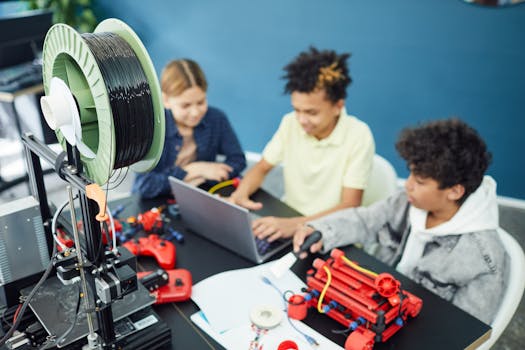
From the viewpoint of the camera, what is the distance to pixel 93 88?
36.7 inches

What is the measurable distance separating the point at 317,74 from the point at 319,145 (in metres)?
0.31

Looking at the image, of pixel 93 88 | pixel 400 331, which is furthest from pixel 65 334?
pixel 400 331

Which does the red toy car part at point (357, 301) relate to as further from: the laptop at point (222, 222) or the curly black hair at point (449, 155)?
the curly black hair at point (449, 155)

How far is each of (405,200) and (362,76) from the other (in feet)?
5.96

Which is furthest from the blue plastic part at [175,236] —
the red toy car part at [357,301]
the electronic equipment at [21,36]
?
the electronic equipment at [21,36]

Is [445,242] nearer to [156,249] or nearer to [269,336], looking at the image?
[269,336]

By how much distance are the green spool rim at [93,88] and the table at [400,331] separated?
1.56 feet

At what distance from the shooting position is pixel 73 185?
101cm

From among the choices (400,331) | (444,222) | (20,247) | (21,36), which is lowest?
(400,331)

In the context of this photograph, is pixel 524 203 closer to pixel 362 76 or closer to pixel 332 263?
pixel 362 76

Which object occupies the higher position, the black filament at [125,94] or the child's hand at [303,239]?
the black filament at [125,94]

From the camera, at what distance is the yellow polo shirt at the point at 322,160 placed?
206 centimetres

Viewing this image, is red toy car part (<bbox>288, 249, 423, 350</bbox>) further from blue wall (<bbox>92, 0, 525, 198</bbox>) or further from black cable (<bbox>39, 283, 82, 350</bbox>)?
blue wall (<bbox>92, 0, 525, 198</bbox>)

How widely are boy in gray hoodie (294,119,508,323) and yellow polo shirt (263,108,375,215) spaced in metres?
0.31
